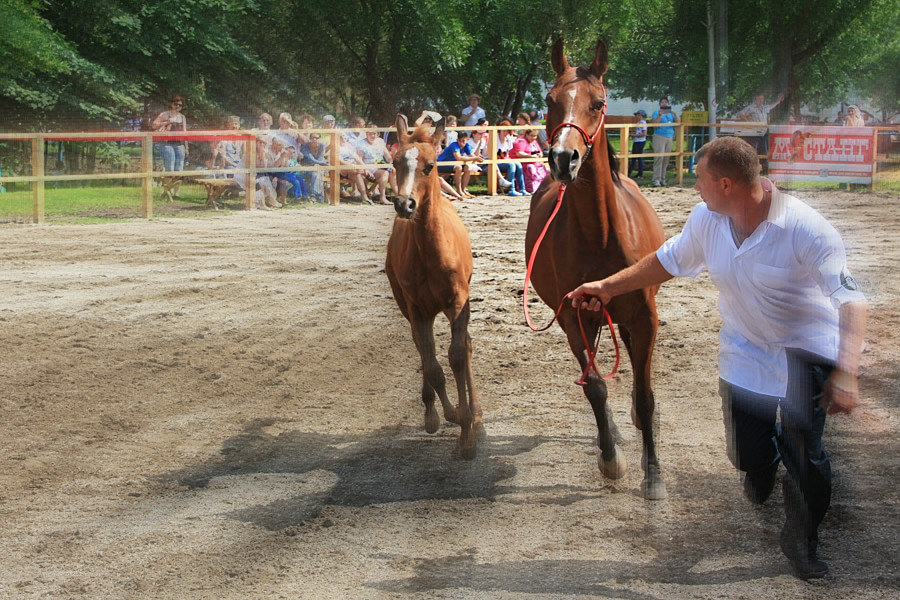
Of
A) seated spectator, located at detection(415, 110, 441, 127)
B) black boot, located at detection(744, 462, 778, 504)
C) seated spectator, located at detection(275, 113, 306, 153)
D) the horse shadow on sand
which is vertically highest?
seated spectator, located at detection(275, 113, 306, 153)

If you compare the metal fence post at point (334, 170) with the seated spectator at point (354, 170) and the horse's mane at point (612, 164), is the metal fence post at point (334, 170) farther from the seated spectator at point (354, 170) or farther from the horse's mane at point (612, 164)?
the horse's mane at point (612, 164)

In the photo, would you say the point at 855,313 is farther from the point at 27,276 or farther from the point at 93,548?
A: the point at 27,276

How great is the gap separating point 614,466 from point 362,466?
4.62 ft

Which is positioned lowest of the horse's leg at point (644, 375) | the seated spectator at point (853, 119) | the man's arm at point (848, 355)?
the horse's leg at point (644, 375)

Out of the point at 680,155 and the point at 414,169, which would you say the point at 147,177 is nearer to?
the point at 414,169

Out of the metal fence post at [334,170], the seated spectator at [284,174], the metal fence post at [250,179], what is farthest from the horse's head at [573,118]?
the metal fence post at [334,170]

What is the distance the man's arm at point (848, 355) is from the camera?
3.51 m

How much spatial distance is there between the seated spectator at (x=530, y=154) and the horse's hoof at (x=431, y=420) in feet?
46.7

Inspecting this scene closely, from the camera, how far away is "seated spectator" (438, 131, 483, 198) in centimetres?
1859

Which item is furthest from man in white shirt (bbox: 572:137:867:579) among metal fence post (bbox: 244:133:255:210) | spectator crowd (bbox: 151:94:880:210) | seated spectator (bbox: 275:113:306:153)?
seated spectator (bbox: 275:113:306:153)

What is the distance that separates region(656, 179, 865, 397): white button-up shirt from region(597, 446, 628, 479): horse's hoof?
1.26 m

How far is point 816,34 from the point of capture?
811 inches

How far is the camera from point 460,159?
18328 millimetres

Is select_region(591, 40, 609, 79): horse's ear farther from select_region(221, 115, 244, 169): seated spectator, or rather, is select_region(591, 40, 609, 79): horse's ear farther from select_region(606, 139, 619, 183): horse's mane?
select_region(221, 115, 244, 169): seated spectator
